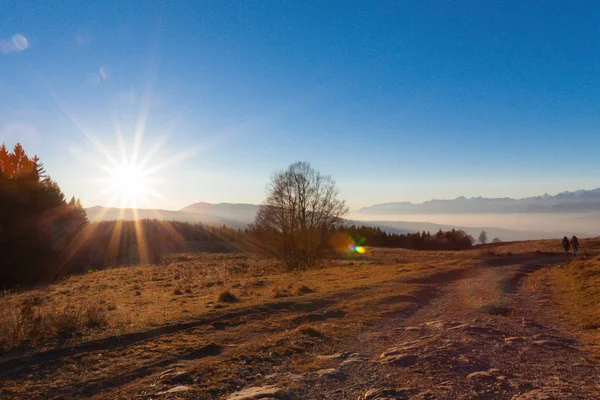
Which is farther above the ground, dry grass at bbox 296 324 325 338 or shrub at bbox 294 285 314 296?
dry grass at bbox 296 324 325 338

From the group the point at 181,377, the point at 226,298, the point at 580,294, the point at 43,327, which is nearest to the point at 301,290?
the point at 226,298

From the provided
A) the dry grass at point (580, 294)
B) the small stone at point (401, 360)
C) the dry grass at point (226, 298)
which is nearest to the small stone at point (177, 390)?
the small stone at point (401, 360)

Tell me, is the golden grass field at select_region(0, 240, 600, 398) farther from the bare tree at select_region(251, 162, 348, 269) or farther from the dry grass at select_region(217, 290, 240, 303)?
the bare tree at select_region(251, 162, 348, 269)

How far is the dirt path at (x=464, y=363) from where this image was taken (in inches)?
243

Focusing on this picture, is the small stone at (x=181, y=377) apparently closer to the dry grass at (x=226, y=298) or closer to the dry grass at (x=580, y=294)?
the dry grass at (x=226, y=298)

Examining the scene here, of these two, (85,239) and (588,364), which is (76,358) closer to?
(588,364)

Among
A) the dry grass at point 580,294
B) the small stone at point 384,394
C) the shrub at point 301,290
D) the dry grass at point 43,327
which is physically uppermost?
the dry grass at point 43,327

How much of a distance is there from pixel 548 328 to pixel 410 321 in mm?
3678

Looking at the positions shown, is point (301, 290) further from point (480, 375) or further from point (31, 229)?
point (31, 229)

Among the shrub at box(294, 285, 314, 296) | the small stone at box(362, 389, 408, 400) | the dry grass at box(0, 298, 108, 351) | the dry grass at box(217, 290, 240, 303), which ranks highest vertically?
the dry grass at box(0, 298, 108, 351)

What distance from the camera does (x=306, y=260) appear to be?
37.0m

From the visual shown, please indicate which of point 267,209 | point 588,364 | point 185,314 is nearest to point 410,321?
point 588,364

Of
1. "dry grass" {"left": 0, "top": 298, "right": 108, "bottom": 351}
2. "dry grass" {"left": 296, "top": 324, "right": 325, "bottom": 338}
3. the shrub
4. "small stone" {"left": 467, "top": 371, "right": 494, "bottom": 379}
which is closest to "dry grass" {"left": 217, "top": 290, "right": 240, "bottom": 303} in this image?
the shrub

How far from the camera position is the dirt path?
616 cm
